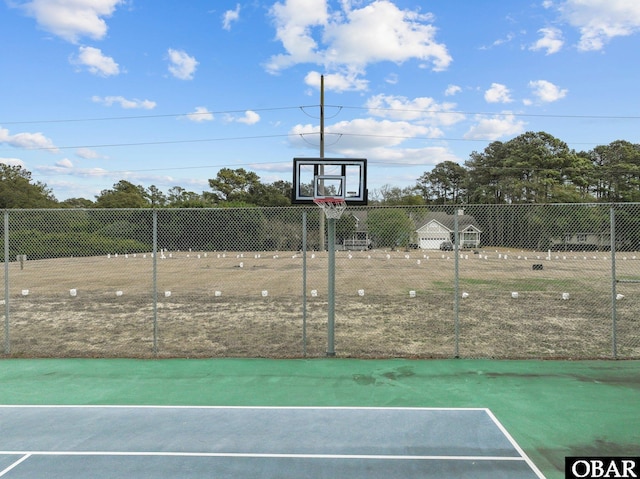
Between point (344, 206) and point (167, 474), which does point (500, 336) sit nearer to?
point (344, 206)

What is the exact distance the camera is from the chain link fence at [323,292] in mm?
8141

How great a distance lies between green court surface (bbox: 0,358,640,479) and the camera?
4.82 metres

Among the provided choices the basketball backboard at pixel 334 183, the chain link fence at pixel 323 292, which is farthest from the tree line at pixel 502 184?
the basketball backboard at pixel 334 183

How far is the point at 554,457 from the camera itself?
4219mm

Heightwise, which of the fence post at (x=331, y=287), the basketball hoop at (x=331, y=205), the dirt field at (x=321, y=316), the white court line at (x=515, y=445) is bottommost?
the white court line at (x=515, y=445)

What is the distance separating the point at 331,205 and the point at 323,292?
842cm

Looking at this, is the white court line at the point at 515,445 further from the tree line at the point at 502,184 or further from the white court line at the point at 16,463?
the tree line at the point at 502,184

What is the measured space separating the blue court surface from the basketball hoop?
3239 millimetres

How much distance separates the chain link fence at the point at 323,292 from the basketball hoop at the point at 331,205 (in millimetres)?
466

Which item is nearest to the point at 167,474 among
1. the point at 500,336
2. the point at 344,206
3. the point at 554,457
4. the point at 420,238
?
the point at 554,457

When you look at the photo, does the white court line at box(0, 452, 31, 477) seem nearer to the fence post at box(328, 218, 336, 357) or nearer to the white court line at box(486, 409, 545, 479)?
the fence post at box(328, 218, 336, 357)

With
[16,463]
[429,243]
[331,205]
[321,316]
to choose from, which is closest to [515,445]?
[331,205]

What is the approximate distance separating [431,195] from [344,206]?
86.5m

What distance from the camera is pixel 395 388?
606cm
